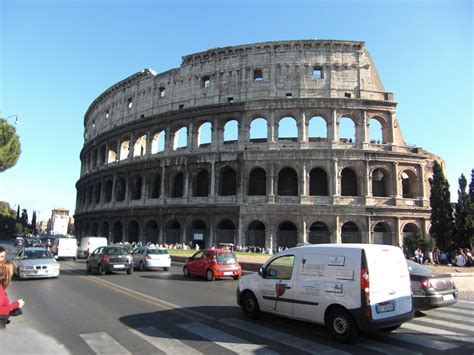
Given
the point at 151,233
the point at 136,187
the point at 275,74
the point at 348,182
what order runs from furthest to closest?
the point at 136,187 < the point at 151,233 < the point at 275,74 < the point at 348,182

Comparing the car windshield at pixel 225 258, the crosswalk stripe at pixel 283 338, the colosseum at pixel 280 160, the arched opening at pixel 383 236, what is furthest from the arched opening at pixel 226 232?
the crosswalk stripe at pixel 283 338

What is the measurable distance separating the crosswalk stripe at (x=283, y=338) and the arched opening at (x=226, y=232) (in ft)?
83.1

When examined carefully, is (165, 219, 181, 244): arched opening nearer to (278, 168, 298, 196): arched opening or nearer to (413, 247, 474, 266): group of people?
(278, 168, 298, 196): arched opening

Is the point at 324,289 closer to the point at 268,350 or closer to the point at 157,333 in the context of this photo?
the point at 268,350

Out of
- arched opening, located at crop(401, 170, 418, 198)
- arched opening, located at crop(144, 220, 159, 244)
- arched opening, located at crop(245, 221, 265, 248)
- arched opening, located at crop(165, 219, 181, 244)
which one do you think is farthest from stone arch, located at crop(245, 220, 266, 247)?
arched opening, located at crop(401, 170, 418, 198)

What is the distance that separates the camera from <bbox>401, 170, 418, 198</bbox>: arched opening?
1288 inches

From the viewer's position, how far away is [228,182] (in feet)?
115

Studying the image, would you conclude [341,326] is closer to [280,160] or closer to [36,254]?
[36,254]

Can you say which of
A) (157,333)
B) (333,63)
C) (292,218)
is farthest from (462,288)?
(333,63)

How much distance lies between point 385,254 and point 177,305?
5122mm

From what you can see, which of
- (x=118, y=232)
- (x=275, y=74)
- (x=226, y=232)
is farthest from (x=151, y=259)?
(x=118, y=232)

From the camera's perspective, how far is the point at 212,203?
33.4 meters

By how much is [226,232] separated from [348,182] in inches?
459

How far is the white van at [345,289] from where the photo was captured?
5973 mm
